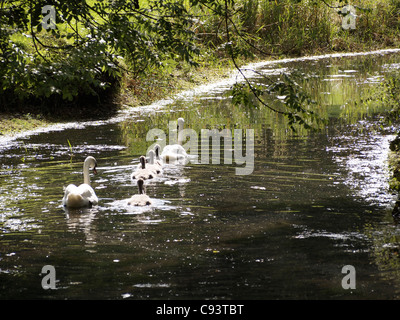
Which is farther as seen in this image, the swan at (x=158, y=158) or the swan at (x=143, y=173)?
the swan at (x=158, y=158)

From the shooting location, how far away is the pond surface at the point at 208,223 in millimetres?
6062

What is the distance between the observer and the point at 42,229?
8086mm

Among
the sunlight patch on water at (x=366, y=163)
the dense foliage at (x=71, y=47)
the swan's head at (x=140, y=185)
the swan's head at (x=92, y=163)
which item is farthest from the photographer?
the swan's head at (x=92, y=163)

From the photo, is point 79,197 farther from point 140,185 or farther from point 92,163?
point 92,163

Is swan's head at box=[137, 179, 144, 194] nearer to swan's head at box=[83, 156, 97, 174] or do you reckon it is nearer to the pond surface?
the pond surface

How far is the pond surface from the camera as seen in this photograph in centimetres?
606

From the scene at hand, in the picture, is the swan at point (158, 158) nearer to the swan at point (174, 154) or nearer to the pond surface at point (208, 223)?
the swan at point (174, 154)

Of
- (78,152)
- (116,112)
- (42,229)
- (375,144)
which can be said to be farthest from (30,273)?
(116,112)

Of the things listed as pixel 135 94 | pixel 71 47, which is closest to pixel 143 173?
pixel 71 47

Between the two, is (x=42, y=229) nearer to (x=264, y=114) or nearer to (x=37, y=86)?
(x=37, y=86)

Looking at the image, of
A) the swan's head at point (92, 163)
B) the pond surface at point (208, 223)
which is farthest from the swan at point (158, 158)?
the swan's head at point (92, 163)

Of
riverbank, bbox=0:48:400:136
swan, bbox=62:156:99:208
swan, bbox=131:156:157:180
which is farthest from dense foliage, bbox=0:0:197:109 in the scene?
riverbank, bbox=0:48:400:136
